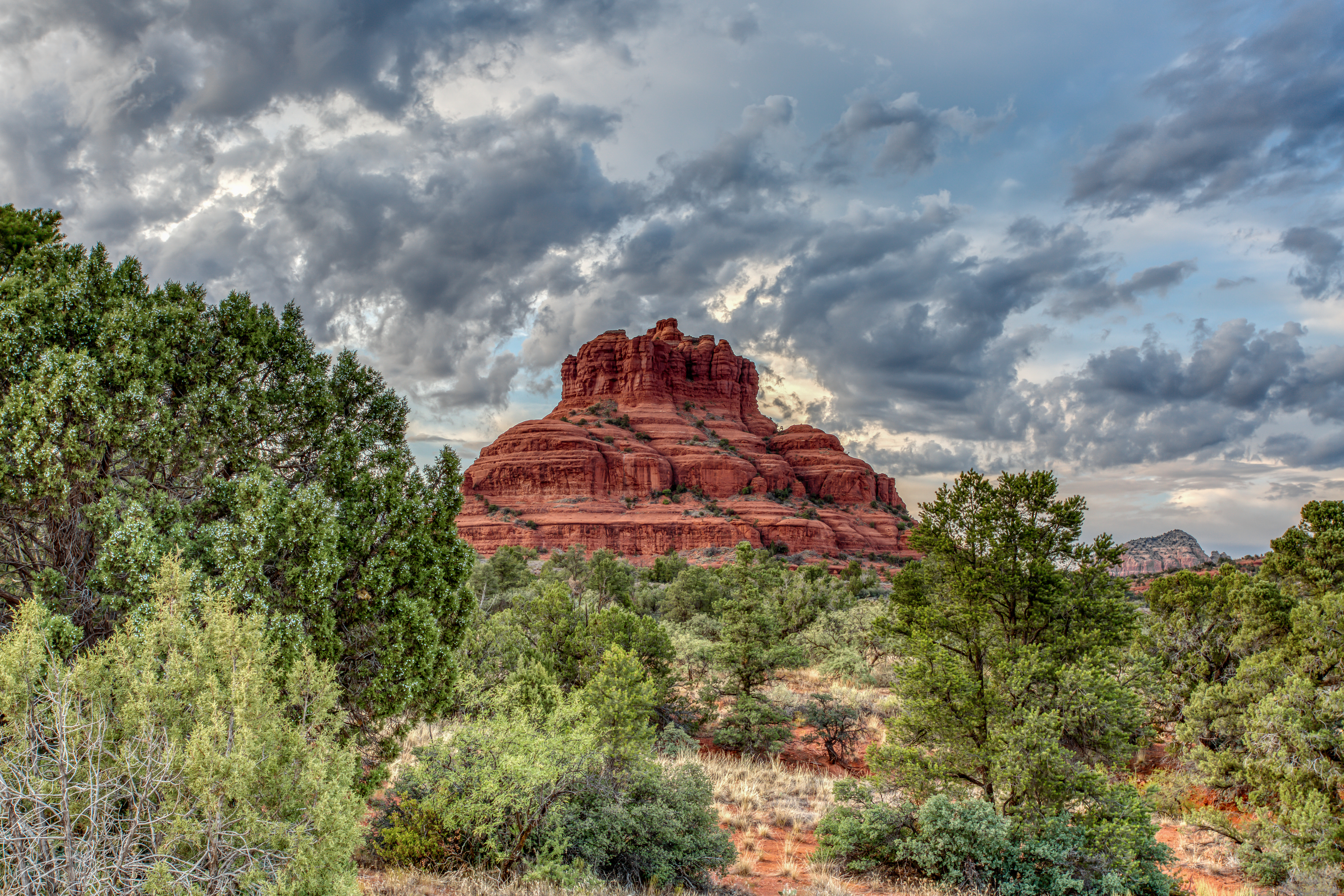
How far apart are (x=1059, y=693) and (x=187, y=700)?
11464mm

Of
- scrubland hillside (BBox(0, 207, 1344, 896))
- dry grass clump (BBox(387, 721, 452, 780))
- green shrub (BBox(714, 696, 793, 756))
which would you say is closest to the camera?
scrubland hillside (BBox(0, 207, 1344, 896))

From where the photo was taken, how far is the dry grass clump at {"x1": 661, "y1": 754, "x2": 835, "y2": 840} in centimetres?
1300

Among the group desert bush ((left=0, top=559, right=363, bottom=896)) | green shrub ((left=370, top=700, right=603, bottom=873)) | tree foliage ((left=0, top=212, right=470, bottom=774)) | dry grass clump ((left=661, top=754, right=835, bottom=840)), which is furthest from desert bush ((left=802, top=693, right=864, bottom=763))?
desert bush ((left=0, top=559, right=363, bottom=896))

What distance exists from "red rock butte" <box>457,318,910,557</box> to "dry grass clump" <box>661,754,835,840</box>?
63.9 m

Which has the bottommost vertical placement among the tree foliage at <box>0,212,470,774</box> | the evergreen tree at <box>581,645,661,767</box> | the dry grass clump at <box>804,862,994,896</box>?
the dry grass clump at <box>804,862,994,896</box>

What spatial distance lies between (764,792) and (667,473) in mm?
91812

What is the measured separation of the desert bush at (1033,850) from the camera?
9.34m

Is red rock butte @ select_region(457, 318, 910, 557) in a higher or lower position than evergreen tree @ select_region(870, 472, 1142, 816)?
higher

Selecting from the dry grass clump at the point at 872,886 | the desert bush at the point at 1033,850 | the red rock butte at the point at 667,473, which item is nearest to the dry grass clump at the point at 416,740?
the dry grass clump at the point at 872,886

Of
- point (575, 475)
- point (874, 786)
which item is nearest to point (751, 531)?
point (575, 475)

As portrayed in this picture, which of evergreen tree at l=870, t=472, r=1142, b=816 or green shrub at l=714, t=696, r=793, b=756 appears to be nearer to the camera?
evergreen tree at l=870, t=472, r=1142, b=816

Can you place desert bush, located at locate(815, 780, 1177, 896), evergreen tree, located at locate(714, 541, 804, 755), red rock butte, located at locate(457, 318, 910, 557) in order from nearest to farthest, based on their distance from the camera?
desert bush, located at locate(815, 780, 1177, 896), evergreen tree, located at locate(714, 541, 804, 755), red rock butte, located at locate(457, 318, 910, 557)

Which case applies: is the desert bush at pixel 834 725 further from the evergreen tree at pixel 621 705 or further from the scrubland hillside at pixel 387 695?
the evergreen tree at pixel 621 705

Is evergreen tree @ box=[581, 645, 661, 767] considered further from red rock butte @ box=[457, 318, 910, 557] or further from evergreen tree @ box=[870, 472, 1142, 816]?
red rock butte @ box=[457, 318, 910, 557]
